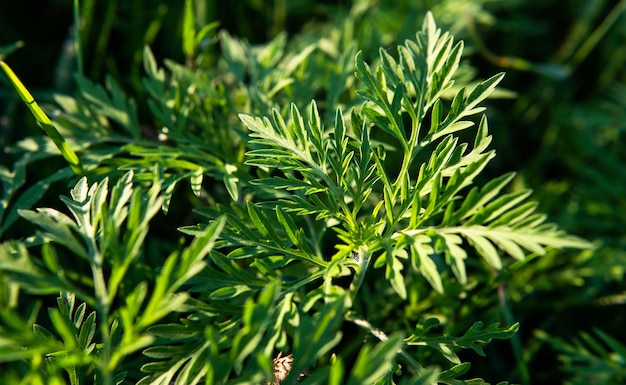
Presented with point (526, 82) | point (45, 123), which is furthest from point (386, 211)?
point (526, 82)

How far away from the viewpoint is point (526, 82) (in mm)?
2068

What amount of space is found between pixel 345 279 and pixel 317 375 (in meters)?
0.69

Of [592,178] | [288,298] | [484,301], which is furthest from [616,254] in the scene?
[288,298]

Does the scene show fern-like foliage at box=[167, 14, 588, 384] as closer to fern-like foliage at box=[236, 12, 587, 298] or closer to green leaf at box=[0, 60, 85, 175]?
fern-like foliage at box=[236, 12, 587, 298]

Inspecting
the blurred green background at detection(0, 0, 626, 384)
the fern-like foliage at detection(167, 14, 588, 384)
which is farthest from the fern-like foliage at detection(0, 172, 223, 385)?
the blurred green background at detection(0, 0, 626, 384)

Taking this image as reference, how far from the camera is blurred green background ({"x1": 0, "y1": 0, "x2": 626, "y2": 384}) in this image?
1506 mm

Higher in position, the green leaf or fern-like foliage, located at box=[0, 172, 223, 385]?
the green leaf

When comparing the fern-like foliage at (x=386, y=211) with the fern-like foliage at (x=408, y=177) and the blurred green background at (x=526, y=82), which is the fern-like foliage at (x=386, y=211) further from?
the blurred green background at (x=526, y=82)

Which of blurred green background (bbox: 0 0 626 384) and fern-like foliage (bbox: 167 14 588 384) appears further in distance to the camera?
blurred green background (bbox: 0 0 626 384)

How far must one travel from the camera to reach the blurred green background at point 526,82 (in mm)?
1506

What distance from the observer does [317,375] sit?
718 millimetres

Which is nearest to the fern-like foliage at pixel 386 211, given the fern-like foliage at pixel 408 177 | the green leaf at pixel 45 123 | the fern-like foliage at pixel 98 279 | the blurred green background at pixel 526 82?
the fern-like foliage at pixel 408 177

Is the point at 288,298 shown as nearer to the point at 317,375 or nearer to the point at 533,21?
the point at 317,375

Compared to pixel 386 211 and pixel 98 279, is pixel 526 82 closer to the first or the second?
pixel 386 211
